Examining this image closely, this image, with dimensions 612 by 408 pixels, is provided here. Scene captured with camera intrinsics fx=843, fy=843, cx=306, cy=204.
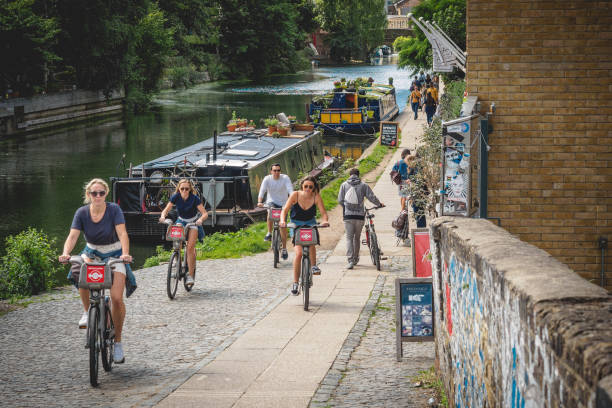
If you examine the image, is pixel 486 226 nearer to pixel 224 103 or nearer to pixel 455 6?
pixel 455 6

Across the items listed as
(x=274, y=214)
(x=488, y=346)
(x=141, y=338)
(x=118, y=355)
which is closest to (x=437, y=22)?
(x=274, y=214)

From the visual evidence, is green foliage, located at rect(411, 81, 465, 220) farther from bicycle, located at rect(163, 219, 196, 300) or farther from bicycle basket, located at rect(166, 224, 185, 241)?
bicycle basket, located at rect(166, 224, 185, 241)

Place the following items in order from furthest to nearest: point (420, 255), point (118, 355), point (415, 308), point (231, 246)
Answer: point (231, 246) < point (420, 255) < point (118, 355) < point (415, 308)

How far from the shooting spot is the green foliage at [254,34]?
93.8 metres

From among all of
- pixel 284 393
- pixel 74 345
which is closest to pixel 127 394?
pixel 284 393

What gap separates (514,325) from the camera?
4039mm

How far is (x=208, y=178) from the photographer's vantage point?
21000mm

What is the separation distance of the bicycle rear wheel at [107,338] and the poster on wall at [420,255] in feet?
12.0

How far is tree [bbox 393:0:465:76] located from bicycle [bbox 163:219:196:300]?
744 inches

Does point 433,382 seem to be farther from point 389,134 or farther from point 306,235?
point 389,134

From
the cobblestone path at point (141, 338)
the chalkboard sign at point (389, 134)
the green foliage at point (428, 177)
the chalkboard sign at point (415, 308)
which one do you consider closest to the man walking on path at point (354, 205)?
the cobblestone path at point (141, 338)

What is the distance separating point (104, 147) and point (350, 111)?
12.7 metres

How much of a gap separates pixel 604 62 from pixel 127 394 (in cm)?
596

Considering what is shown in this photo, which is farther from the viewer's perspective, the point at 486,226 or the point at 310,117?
the point at 310,117
